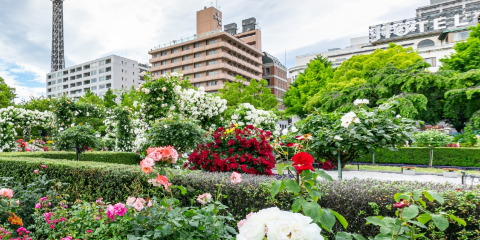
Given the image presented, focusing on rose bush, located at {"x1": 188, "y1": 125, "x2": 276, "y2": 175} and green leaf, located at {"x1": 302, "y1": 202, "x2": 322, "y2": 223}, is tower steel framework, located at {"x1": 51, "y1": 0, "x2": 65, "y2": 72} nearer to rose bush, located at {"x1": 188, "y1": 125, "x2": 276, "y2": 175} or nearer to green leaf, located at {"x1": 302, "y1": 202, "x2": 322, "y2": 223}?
rose bush, located at {"x1": 188, "y1": 125, "x2": 276, "y2": 175}

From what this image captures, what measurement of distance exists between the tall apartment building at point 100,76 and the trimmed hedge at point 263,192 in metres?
69.3

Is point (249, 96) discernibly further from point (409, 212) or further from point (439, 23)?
point (439, 23)

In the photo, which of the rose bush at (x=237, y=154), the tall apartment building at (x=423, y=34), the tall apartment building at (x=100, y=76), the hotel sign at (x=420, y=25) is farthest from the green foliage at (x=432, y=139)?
the tall apartment building at (x=100, y=76)

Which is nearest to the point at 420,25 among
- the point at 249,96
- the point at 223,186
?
the point at 249,96

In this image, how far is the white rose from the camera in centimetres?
88

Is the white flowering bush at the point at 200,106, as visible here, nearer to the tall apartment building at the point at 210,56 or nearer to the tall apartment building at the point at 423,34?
the tall apartment building at the point at 423,34

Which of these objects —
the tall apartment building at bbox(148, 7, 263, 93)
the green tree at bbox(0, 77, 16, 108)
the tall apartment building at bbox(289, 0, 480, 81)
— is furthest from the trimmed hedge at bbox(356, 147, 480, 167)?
the tall apartment building at bbox(148, 7, 263, 93)

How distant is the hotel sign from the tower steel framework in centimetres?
9236

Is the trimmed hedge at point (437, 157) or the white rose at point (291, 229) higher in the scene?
the white rose at point (291, 229)

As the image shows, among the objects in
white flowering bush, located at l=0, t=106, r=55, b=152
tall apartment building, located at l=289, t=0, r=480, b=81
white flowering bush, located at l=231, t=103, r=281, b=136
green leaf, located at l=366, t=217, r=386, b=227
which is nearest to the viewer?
green leaf, located at l=366, t=217, r=386, b=227

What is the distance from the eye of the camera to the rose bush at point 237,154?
5230 mm

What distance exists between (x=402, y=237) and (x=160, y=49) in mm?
62184

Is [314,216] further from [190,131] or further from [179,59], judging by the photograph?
[179,59]

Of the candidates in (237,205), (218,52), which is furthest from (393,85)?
(218,52)
